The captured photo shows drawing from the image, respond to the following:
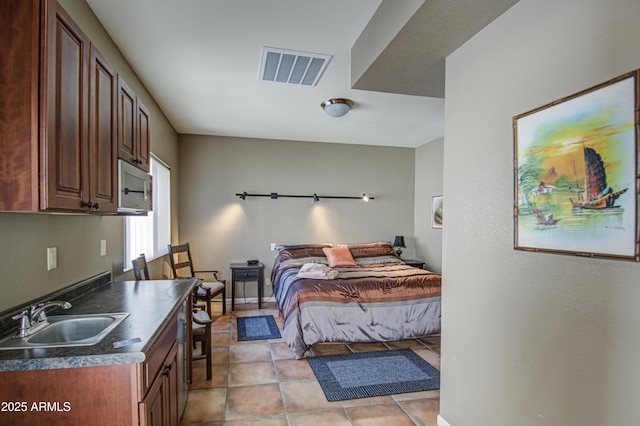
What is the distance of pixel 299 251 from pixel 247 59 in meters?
3.03

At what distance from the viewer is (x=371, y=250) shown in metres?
5.38

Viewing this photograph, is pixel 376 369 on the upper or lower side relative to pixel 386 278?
lower

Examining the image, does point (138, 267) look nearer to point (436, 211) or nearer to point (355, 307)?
point (355, 307)

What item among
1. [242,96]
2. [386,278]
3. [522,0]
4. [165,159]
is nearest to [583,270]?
[522,0]

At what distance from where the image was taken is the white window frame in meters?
3.04

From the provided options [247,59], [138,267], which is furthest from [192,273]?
[247,59]

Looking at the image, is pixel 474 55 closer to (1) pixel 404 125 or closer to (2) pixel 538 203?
(2) pixel 538 203

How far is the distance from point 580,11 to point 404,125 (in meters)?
3.35

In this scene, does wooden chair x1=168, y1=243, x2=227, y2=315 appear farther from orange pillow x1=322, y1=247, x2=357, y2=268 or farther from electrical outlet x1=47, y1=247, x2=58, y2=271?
electrical outlet x1=47, y1=247, x2=58, y2=271

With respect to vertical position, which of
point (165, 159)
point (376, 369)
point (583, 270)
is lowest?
point (376, 369)

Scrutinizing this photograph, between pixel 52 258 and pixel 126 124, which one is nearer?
pixel 52 258

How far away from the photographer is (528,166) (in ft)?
4.99

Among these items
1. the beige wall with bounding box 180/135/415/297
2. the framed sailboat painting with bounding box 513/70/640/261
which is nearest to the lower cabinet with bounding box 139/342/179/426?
the framed sailboat painting with bounding box 513/70/640/261

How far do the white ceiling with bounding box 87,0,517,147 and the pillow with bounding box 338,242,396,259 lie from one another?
1.87 m
